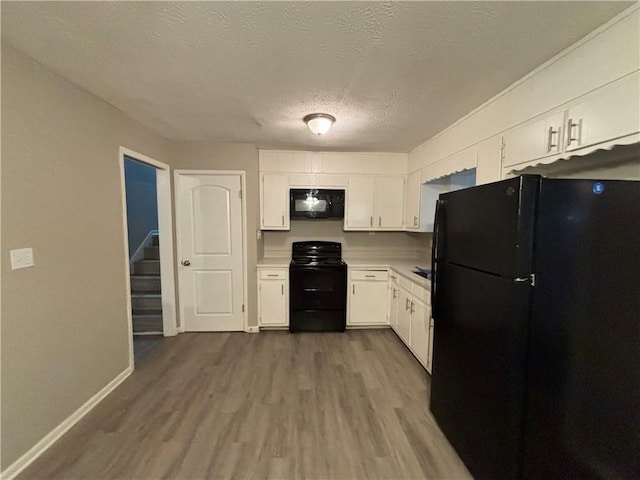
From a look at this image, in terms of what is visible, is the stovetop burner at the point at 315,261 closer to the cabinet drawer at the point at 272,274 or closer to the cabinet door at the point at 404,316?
the cabinet drawer at the point at 272,274

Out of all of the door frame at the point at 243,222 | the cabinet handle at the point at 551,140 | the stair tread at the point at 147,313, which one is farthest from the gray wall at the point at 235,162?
the cabinet handle at the point at 551,140

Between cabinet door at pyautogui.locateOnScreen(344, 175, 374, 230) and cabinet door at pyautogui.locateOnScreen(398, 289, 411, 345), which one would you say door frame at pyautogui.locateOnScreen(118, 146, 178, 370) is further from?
cabinet door at pyautogui.locateOnScreen(398, 289, 411, 345)

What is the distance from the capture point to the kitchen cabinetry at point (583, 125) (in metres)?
1.22

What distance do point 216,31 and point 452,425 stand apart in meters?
2.60

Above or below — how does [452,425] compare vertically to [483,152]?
below

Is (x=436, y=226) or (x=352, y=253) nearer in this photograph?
(x=436, y=226)

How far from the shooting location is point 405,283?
10.5 ft

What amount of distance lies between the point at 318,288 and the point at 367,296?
0.67m

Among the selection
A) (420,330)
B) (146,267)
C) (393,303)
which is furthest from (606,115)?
(146,267)

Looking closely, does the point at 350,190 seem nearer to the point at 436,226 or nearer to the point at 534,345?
the point at 436,226

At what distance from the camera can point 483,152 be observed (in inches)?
85.7

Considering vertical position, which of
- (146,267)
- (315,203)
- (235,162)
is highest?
(235,162)

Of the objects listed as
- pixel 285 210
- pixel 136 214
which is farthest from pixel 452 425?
pixel 136 214

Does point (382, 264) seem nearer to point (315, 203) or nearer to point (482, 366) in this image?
point (315, 203)
